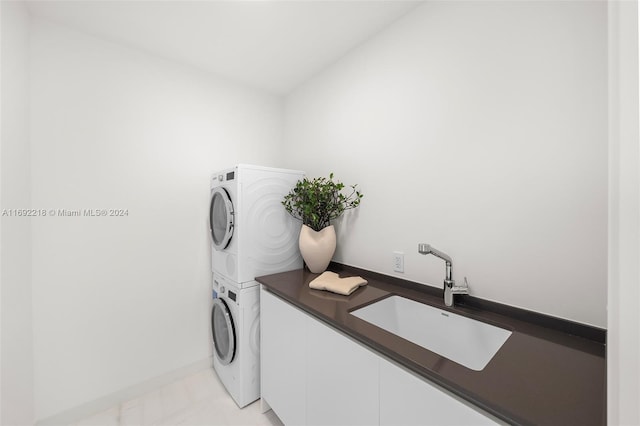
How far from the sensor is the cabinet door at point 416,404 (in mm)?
703

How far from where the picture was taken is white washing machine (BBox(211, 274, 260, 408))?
5.66ft

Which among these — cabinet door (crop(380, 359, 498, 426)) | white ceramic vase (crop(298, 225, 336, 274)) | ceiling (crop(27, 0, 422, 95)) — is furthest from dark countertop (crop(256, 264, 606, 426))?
ceiling (crop(27, 0, 422, 95))

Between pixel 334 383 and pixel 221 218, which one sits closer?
pixel 334 383

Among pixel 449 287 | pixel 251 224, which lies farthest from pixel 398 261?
pixel 251 224

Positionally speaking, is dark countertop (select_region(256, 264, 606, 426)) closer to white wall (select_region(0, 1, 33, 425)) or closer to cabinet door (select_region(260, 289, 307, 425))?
cabinet door (select_region(260, 289, 307, 425))


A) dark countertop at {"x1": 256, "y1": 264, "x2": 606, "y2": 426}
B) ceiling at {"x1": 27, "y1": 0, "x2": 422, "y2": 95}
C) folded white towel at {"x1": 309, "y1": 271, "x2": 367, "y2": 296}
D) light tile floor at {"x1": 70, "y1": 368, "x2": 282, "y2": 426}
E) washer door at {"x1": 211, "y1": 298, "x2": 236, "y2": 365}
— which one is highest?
ceiling at {"x1": 27, "y1": 0, "x2": 422, "y2": 95}

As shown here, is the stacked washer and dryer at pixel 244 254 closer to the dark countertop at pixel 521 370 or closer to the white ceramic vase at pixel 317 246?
the white ceramic vase at pixel 317 246

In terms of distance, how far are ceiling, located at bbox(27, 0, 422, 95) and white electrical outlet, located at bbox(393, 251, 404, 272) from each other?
1.53 m

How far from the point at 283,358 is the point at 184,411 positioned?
93cm

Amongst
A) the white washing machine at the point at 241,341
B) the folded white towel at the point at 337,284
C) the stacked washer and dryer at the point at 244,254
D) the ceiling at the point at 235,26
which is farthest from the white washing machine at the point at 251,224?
the ceiling at the point at 235,26

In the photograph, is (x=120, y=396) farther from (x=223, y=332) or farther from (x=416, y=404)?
(x=416, y=404)

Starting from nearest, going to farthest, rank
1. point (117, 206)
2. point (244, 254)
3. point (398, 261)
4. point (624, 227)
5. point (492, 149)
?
point (624, 227) < point (492, 149) < point (398, 261) < point (244, 254) < point (117, 206)

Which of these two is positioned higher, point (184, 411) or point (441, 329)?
point (441, 329)

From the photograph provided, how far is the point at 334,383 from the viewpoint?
44.3 inches
